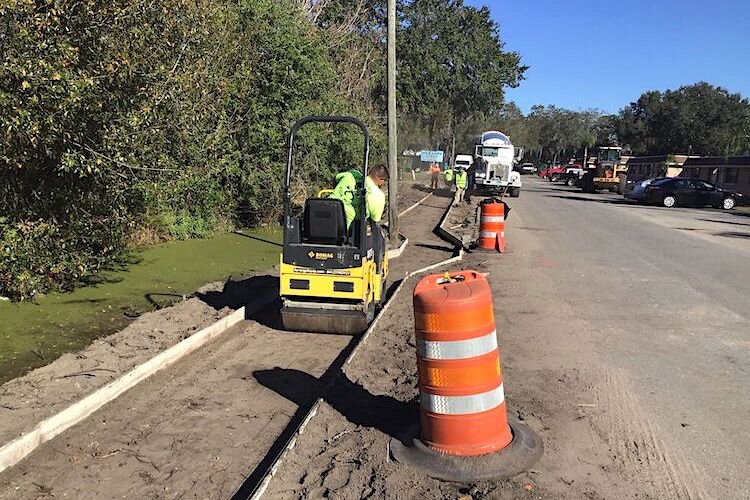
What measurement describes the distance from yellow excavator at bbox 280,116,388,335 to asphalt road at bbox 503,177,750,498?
2761 millimetres

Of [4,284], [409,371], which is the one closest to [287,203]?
[409,371]

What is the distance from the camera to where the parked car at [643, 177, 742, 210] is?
112 feet

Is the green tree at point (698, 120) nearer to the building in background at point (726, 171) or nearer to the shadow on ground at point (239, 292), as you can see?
the building in background at point (726, 171)

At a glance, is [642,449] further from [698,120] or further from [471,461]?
[698,120]

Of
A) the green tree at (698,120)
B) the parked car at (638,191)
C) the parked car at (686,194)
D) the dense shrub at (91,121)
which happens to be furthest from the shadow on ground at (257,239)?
the green tree at (698,120)

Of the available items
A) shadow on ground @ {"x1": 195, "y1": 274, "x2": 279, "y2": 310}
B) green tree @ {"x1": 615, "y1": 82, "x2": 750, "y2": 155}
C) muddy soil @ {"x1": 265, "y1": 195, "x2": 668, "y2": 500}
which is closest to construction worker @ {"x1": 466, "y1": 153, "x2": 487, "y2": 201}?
shadow on ground @ {"x1": 195, "y1": 274, "x2": 279, "y2": 310}

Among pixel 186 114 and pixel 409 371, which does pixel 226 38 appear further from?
pixel 409 371

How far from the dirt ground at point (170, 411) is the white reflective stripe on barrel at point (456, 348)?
4.73ft

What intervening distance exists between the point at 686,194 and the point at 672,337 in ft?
98.7

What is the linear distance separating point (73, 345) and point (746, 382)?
6768mm

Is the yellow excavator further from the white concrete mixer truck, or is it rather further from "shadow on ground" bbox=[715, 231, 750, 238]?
the white concrete mixer truck

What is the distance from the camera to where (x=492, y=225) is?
14.4 metres

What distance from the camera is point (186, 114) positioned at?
8.86 metres

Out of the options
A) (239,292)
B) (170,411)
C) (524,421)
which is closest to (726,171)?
(239,292)
